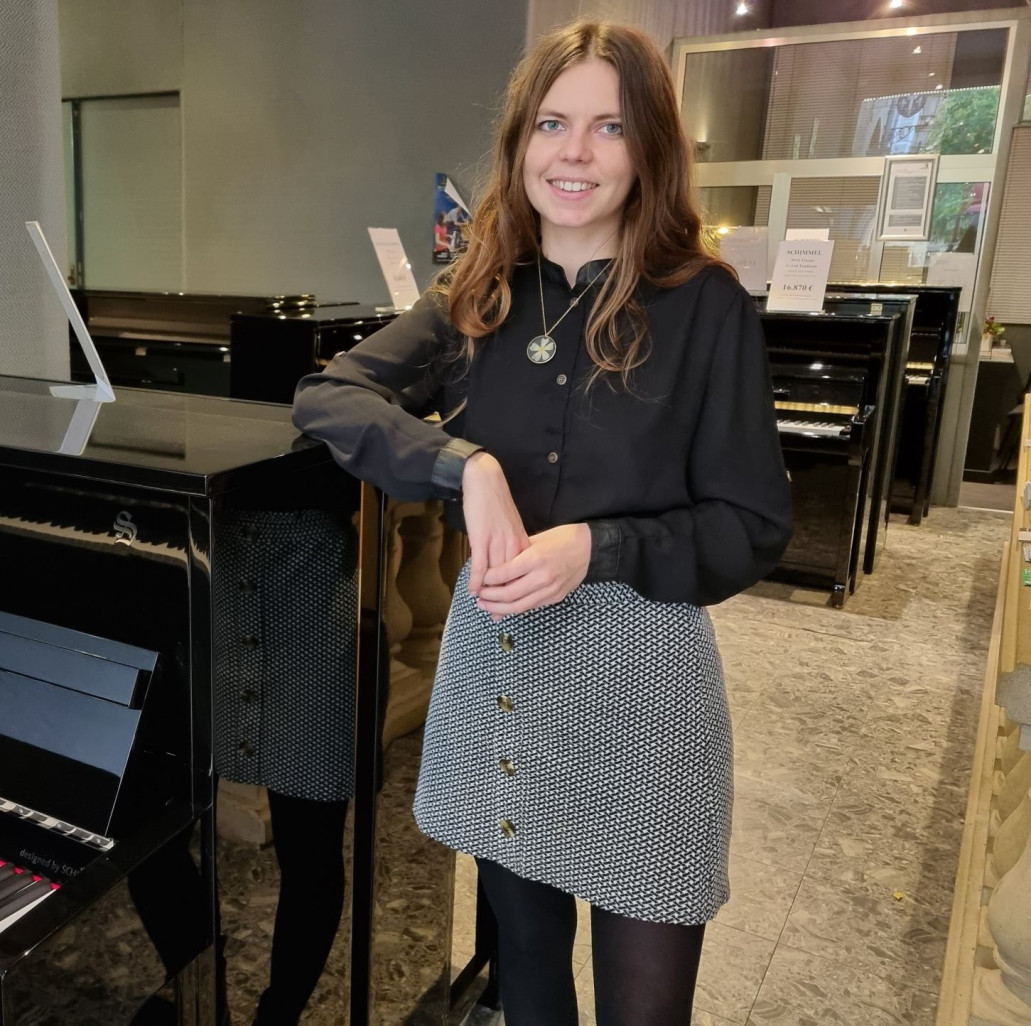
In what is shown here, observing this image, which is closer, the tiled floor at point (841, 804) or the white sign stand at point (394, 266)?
the tiled floor at point (841, 804)

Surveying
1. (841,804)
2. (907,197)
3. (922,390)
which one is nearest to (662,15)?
(907,197)

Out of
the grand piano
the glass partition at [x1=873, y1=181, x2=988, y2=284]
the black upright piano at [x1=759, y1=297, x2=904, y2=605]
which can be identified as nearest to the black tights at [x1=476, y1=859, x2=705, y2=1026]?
the grand piano

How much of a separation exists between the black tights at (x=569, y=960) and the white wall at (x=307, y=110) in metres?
4.95

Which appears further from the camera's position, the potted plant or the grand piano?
the potted plant

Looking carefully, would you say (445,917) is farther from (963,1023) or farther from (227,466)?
(227,466)

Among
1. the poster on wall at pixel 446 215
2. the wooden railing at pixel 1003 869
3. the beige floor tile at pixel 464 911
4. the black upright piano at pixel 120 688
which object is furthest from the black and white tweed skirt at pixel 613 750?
the poster on wall at pixel 446 215

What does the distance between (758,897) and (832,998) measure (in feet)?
1.16

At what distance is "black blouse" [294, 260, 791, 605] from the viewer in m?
1.10

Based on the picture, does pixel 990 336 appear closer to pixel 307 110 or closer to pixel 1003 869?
pixel 307 110

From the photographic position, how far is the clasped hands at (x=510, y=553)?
104 cm

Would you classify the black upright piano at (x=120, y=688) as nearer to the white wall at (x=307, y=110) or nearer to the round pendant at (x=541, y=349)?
the round pendant at (x=541, y=349)

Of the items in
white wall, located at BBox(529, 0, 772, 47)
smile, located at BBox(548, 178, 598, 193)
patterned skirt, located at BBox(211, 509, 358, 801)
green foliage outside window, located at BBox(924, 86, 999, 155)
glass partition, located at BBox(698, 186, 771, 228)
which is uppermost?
white wall, located at BBox(529, 0, 772, 47)

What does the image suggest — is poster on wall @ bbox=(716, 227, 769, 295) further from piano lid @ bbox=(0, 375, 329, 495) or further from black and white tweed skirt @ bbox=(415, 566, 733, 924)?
black and white tweed skirt @ bbox=(415, 566, 733, 924)

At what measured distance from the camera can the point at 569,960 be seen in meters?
1.32
